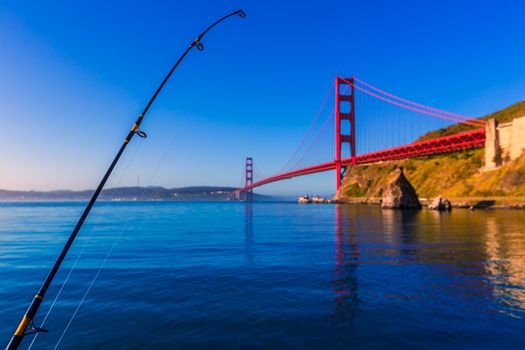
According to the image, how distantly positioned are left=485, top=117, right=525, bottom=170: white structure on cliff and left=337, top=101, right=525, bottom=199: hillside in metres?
2.97

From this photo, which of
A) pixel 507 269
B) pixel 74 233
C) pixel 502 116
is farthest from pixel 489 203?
pixel 502 116

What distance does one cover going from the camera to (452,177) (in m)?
89.2

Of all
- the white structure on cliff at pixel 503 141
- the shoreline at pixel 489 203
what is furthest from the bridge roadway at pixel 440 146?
the shoreline at pixel 489 203

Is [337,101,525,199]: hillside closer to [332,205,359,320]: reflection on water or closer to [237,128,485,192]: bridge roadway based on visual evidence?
[237,128,485,192]: bridge roadway

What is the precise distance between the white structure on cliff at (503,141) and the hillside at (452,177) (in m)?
2.97

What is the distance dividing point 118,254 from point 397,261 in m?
14.0

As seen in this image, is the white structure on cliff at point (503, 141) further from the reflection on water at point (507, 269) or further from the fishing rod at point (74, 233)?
the fishing rod at point (74, 233)

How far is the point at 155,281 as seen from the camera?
11086 millimetres

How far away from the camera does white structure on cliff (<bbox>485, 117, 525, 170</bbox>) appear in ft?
224

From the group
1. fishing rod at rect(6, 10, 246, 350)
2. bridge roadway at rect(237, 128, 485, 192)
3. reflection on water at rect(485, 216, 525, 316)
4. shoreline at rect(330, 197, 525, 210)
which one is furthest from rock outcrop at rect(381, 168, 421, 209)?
fishing rod at rect(6, 10, 246, 350)

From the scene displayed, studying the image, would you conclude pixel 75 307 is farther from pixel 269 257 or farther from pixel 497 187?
pixel 497 187

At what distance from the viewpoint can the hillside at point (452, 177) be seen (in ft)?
209

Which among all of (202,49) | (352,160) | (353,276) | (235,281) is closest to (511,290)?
(353,276)

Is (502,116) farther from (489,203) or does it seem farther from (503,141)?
(489,203)
